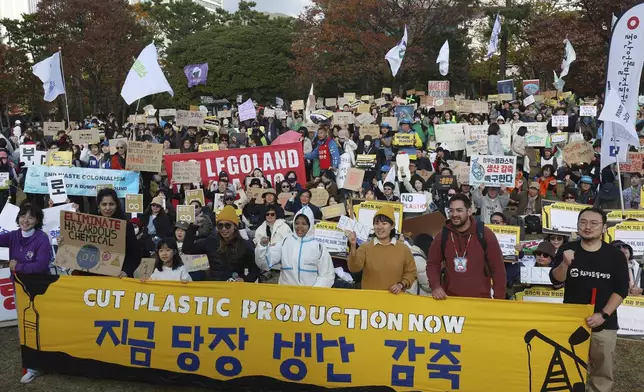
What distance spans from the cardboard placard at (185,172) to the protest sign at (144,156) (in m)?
0.54

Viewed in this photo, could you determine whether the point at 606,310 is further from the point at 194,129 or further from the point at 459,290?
the point at 194,129

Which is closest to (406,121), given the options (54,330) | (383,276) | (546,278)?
(546,278)

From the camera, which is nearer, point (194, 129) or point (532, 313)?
point (532, 313)

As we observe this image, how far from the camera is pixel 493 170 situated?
9812 millimetres

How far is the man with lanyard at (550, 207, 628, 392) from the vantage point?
436 centimetres

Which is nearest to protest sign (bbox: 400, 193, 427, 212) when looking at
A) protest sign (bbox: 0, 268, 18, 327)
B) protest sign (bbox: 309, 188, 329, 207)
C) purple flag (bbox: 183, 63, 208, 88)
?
protest sign (bbox: 309, 188, 329, 207)

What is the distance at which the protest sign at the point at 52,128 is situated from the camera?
1608 centimetres

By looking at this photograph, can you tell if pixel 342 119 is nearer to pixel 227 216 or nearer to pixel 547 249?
pixel 547 249

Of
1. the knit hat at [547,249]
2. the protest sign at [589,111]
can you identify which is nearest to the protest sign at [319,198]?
the knit hat at [547,249]

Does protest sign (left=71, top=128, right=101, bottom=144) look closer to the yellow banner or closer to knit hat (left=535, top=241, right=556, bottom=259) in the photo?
the yellow banner

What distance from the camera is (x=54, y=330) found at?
5.25m

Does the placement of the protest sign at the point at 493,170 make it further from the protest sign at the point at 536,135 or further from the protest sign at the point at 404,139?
the protest sign at the point at 536,135

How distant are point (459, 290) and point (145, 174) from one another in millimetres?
7493

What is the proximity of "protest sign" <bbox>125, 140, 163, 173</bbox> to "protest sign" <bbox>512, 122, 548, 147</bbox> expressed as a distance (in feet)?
29.5
